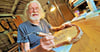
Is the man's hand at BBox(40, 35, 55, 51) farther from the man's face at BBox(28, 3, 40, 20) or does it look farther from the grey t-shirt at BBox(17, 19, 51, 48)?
the man's face at BBox(28, 3, 40, 20)

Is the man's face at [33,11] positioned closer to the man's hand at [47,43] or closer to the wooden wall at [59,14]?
the man's hand at [47,43]

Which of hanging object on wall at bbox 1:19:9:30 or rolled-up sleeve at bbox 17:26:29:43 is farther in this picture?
hanging object on wall at bbox 1:19:9:30

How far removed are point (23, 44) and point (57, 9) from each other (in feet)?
8.81

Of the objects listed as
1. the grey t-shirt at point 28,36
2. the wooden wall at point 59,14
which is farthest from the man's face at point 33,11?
the wooden wall at point 59,14

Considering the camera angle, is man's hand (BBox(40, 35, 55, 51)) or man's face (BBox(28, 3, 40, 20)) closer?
man's hand (BBox(40, 35, 55, 51))

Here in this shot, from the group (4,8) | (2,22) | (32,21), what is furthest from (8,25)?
(32,21)

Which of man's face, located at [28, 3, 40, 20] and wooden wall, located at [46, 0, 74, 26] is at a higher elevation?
man's face, located at [28, 3, 40, 20]

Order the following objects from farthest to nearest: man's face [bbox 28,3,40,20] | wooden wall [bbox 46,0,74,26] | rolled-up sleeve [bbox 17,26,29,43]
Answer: wooden wall [bbox 46,0,74,26] < man's face [bbox 28,3,40,20] < rolled-up sleeve [bbox 17,26,29,43]

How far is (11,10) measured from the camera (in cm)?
249

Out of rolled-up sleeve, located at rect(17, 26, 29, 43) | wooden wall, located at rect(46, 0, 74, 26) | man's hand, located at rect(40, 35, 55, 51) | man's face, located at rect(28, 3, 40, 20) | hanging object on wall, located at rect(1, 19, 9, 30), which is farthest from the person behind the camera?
wooden wall, located at rect(46, 0, 74, 26)

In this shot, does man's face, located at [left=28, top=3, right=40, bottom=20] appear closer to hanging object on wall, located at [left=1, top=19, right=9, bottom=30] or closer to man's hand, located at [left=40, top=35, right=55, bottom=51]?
man's hand, located at [left=40, top=35, right=55, bottom=51]

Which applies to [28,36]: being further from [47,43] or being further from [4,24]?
[4,24]

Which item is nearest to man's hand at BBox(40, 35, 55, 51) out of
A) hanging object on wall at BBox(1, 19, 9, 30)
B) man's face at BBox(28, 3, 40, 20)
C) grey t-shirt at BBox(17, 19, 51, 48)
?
grey t-shirt at BBox(17, 19, 51, 48)

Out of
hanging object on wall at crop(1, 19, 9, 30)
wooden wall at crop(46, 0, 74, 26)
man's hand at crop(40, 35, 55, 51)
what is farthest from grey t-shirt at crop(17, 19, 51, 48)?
wooden wall at crop(46, 0, 74, 26)
